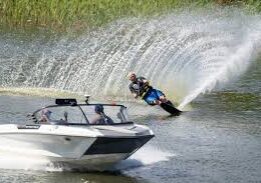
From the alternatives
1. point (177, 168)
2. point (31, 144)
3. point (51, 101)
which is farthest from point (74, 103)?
point (51, 101)

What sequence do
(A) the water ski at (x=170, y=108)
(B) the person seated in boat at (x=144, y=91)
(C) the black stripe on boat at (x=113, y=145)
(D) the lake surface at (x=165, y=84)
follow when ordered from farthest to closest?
(B) the person seated in boat at (x=144, y=91) → (A) the water ski at (x=170, y=108) → (D) the lake surface at (x=165, y=84) → (C) the black stripe on boat at (x=113, y=145)

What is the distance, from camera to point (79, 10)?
5725 cm

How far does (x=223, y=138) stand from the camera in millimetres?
24078

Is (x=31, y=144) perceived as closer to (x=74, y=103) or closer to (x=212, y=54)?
(x=74, y=103)

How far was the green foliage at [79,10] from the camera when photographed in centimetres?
5519

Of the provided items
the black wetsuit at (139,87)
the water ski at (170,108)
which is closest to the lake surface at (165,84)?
the water ski at (170,108)

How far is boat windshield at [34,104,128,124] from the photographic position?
63.4 feet

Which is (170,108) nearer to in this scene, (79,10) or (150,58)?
(150,58)

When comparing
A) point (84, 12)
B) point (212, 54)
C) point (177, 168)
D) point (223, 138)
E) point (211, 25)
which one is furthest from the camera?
point (84, 12)

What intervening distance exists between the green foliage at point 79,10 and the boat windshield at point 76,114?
3475 centimetres

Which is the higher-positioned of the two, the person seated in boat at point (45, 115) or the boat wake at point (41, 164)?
the person seated in boat at point (45, 115)

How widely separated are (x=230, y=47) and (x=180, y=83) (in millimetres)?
4884

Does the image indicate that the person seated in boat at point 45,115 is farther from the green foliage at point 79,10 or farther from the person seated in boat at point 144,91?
the green foliage at point 79,10

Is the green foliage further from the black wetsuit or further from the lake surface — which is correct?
the black wetsuit
